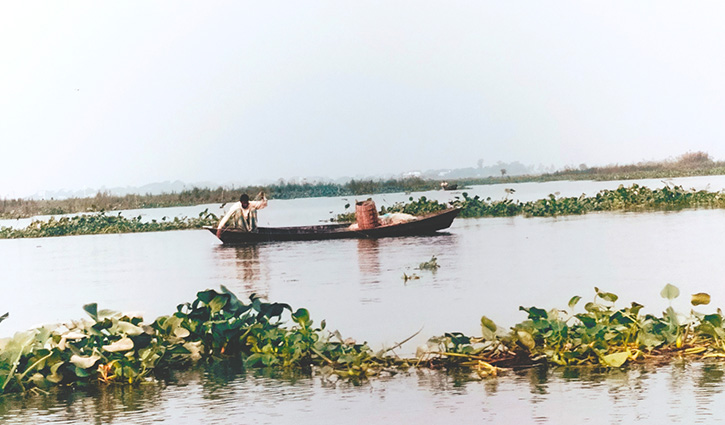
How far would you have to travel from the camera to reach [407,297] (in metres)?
9.83

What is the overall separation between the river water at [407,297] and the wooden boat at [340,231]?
15.0 inches

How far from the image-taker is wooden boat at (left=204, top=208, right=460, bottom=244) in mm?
19734

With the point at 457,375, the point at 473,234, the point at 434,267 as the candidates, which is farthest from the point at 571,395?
the point at 473,234

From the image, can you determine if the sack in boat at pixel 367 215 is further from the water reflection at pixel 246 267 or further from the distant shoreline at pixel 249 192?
the distant shoreline at pixel 249 192

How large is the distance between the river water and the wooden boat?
382 mm

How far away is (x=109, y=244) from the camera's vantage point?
25.2 metres

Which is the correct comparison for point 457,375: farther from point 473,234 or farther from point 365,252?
point 473,234

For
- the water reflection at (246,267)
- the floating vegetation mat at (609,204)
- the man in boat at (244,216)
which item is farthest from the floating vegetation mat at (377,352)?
the floating vegetation mat at (609,204)

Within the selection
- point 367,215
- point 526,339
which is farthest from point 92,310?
point 367,215

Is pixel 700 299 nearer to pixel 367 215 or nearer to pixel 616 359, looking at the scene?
pixel 616 359

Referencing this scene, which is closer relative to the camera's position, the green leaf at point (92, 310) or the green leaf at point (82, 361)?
the green leaf at point (82, 361)

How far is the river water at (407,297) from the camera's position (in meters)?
5.18

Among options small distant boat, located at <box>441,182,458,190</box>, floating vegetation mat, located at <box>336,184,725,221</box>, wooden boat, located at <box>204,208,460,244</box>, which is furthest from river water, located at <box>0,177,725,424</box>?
small distant boat, located at <box>441,182,458,190</box>

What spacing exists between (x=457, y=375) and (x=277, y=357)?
4.99 feet
